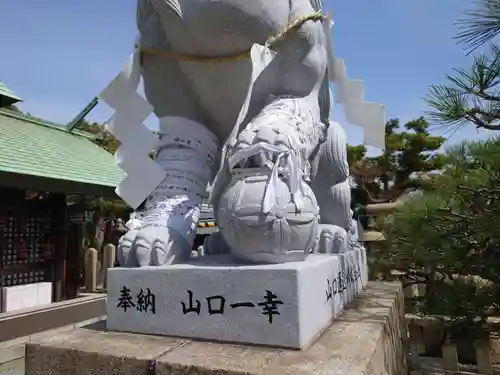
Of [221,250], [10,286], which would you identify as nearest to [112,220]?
[10,286]

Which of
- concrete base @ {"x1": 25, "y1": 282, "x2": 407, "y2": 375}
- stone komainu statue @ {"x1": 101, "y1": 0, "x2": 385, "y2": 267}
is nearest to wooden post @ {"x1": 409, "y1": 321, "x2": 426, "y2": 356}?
stone komainu statue @ {"x1": 101, "y1": 0, "x2": 385, "y2": 267}

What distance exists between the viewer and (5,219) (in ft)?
17.1

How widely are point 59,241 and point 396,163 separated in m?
9.75

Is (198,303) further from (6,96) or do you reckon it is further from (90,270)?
(90,270)

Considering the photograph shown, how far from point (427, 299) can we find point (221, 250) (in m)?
2.14

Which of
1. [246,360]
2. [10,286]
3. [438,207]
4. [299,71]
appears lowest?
[10,286]

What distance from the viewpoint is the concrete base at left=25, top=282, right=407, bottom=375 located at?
0.83 metres

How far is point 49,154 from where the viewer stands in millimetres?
5156

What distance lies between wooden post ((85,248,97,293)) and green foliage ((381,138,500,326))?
239 inches

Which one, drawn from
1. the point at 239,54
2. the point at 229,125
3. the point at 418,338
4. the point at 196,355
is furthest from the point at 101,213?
the point at 196,355

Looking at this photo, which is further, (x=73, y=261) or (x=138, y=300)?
(x=73, y=261)

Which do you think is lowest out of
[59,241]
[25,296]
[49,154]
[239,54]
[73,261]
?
[25,296]

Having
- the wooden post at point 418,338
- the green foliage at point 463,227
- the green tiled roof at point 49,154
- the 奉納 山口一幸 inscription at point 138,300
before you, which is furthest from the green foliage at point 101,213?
the 奉納 山口一幸 inscription at point 138,300

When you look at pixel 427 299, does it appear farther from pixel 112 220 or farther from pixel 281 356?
pixel 112 220
